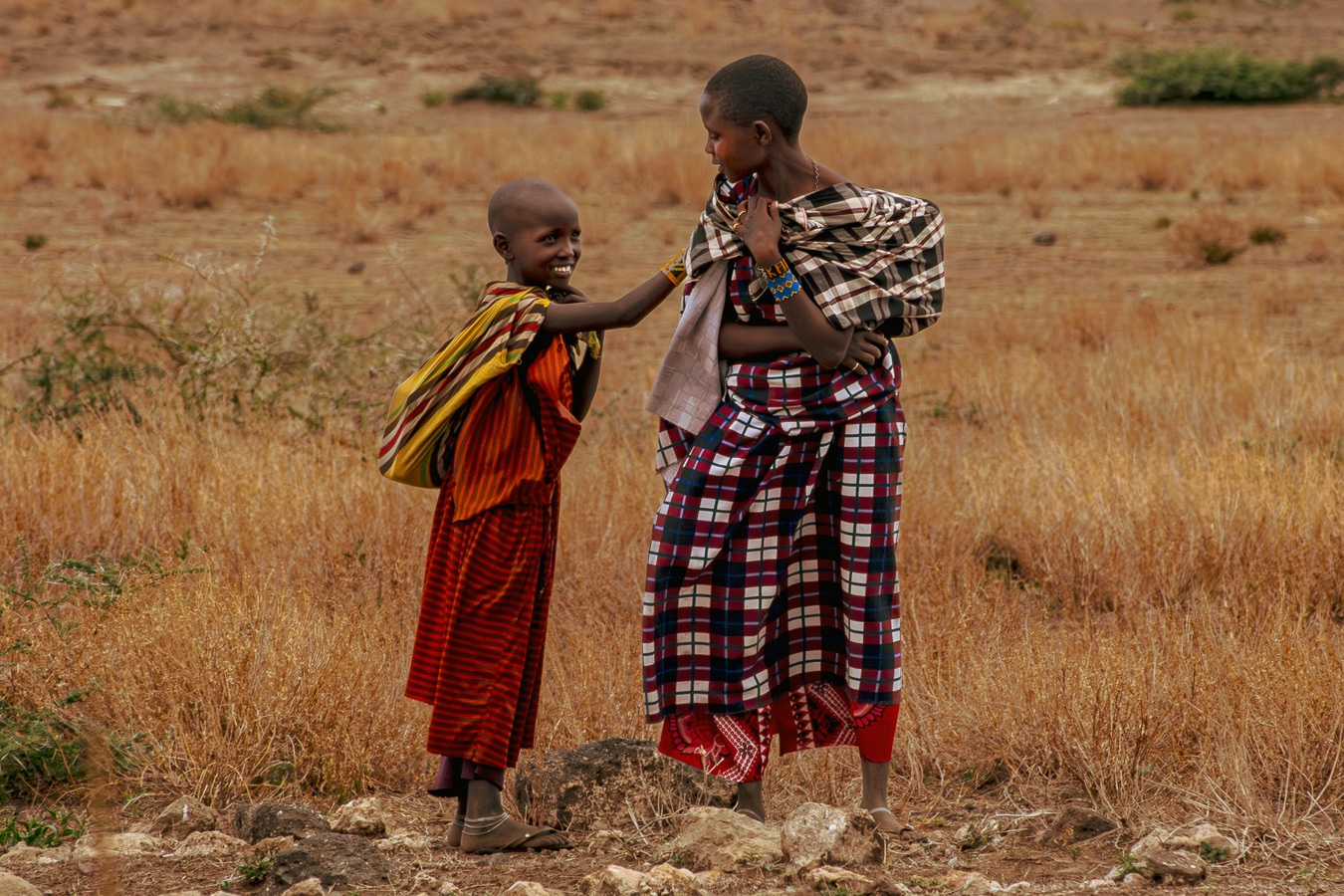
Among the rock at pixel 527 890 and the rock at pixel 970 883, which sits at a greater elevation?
the rock at pixel 527 890

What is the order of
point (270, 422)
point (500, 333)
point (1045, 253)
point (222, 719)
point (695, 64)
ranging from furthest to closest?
Result: point (695, 64) < point (1045, 253) < point (270, 422) < point (222, 719) < point (500, 333)

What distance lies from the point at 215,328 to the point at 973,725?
184 inches

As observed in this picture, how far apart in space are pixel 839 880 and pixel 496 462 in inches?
45.5

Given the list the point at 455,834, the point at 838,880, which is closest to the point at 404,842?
the point at 455,834

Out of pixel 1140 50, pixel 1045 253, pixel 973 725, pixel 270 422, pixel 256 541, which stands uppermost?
pixel 1140 50

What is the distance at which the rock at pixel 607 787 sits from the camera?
3.22 meters

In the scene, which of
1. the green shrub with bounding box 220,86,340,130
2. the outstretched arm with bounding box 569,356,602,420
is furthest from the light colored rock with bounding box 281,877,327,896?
the green shrub with bounding box 220,86,340,130

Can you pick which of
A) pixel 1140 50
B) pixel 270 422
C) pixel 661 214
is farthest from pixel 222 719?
pixel 1140 50

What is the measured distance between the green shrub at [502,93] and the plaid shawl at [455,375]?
2538 centimetres

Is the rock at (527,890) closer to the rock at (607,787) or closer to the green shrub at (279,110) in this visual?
the rock at (607,787)

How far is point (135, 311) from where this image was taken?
729cm

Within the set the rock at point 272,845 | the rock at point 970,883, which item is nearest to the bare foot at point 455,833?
the rock at point 272,845

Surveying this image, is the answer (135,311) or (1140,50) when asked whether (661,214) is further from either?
(1140,50)

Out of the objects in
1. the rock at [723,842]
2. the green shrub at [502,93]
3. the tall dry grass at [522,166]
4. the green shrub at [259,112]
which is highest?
the green shrub at [502,93]
